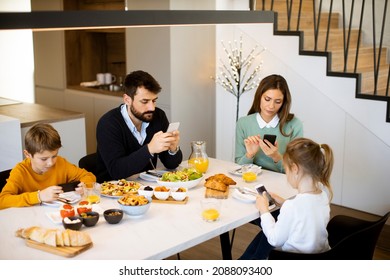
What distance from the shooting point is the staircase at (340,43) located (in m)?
4.20

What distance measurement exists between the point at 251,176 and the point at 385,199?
197cm

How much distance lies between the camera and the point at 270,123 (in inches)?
126

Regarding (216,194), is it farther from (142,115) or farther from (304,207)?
(142,115)

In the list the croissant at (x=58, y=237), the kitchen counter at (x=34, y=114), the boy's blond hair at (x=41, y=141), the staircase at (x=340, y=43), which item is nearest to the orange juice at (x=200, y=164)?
the boy's blond hair at (x=41, y=141)

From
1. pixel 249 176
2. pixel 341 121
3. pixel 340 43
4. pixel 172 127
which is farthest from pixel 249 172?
pixel 340 43

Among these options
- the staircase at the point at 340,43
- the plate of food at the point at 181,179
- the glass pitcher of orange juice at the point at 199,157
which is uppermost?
the staircase at the point at 340,43

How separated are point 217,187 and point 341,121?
2.17m

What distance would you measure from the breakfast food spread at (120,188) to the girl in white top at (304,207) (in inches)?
24.6

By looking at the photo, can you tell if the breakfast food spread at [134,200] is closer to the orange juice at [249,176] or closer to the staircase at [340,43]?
the orange juice at [249,176]

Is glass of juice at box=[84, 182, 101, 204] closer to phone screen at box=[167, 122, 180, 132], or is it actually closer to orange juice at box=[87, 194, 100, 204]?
orange juice at box=[87, 194, 100, 204]

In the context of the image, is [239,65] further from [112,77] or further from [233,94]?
[112,77]

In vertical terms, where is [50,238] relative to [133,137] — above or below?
below

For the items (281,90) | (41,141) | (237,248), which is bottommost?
(237,248)
